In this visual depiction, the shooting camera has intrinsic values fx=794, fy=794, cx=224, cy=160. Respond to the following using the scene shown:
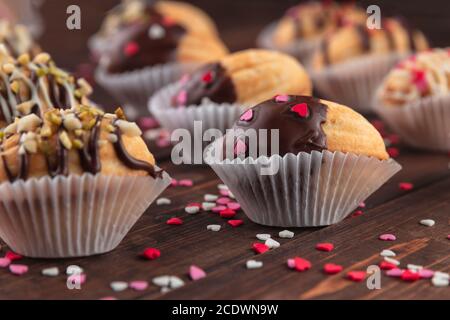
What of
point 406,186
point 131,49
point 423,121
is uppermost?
point 131,49

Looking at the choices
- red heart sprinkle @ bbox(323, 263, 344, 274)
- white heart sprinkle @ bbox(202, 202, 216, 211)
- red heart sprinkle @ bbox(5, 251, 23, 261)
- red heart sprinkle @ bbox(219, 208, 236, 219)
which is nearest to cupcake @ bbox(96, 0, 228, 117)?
white heart sprinkle @ bbox(202, 202, 216, 211)

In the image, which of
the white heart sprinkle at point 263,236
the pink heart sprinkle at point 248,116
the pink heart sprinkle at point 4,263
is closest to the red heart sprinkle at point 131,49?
the pink heart sprinkle at point 248,116

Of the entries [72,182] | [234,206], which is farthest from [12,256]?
[234,206]

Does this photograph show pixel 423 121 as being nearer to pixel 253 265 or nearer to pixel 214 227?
pixel 214 227

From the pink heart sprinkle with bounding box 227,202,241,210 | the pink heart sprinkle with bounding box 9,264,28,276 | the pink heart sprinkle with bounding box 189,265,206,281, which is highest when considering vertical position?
the pink heart sprinkle with bounding box 9,264,28,276

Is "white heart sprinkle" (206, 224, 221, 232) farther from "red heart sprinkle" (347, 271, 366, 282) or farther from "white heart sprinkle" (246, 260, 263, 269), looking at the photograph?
"red heart sprinkle" (347, 271, 366, 282)
